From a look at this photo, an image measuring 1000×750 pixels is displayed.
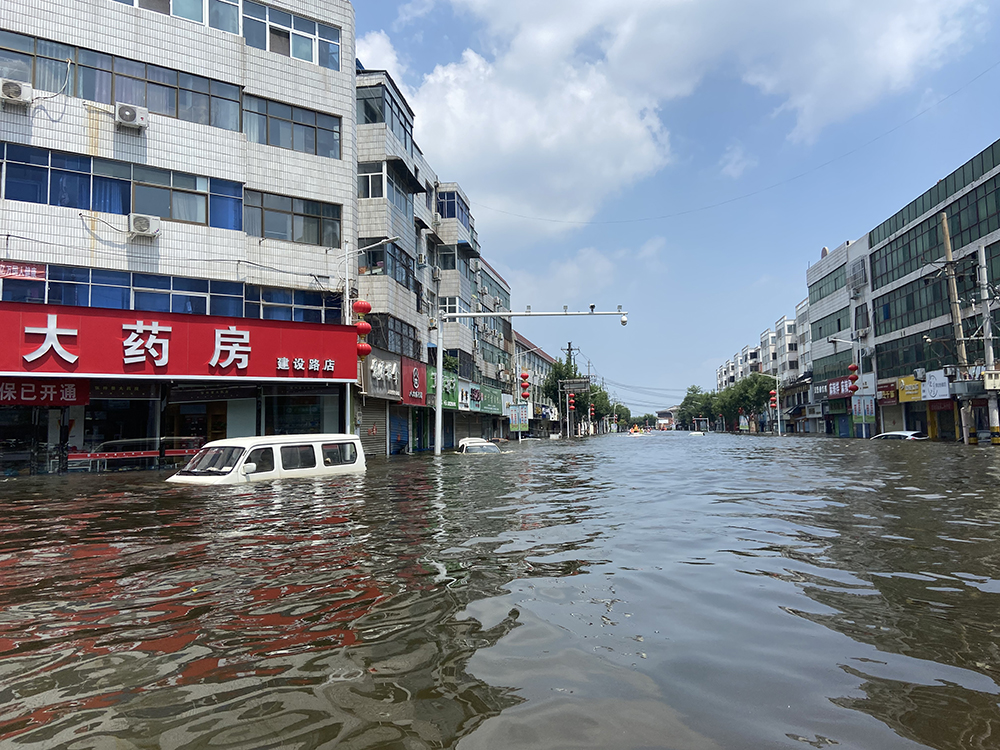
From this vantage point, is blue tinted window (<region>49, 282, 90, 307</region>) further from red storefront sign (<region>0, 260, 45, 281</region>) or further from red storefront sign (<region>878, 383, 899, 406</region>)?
red storefront sign (<region>878, 383, 899, 406</region>)

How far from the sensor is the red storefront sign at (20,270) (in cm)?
1895

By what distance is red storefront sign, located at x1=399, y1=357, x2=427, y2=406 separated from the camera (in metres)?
29.3

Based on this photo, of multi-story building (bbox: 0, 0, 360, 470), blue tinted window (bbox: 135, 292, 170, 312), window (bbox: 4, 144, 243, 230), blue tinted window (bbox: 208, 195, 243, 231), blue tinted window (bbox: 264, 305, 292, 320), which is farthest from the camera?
blue tinted window (bbox: 264, 305, 292, 320)

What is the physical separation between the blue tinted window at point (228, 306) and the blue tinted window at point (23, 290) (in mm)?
4773

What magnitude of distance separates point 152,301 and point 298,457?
1099 centimetres

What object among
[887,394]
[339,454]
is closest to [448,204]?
[339,454]

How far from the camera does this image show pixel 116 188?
67.6 ft

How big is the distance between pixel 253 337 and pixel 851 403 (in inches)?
2132

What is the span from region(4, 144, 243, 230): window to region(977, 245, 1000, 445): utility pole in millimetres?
36476

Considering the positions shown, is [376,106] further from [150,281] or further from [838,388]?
[838,388]

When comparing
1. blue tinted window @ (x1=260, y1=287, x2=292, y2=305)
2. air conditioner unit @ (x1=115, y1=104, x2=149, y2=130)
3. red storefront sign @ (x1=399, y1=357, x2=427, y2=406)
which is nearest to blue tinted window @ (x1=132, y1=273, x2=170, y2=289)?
blue tinted window @ (x1=260, y1=287, x2=292, y2=305)

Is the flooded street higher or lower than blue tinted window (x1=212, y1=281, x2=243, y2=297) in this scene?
lower

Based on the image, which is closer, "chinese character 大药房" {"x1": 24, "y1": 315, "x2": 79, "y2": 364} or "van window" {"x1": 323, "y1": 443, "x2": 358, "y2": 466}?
"van window" {"x1": 323, "y1": 443, "x2": 358, "y2": 466}

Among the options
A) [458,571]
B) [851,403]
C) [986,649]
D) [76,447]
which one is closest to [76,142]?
[76,447]
